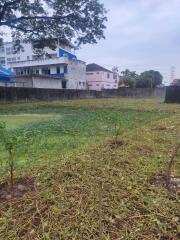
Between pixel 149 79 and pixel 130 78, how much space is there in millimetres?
3767

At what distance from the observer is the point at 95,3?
41.2 feet

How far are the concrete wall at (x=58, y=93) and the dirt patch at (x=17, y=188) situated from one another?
14049 millimetres

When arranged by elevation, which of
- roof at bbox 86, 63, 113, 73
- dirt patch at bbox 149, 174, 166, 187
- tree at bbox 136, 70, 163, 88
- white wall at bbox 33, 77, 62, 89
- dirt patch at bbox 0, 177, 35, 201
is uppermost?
roof at bbox 86, 63, 113, 73

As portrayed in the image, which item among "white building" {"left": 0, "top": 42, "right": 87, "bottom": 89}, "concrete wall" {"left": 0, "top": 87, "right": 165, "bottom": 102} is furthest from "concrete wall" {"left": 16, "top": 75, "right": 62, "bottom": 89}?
"concrete wall" {"left": 0, "top": 87, "right": 165, "bottom": 102}

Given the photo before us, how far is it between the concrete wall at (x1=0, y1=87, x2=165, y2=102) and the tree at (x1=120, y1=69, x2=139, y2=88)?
541 inches

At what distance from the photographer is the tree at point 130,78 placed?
47.8 metres

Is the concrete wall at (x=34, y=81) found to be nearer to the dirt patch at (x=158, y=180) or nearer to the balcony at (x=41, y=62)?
the balcony at (x=41, y=62)

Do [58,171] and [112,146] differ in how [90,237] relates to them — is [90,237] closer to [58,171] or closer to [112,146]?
[58,171]

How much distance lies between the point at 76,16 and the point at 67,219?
42.7 feet

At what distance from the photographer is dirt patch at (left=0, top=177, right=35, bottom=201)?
1.84 m

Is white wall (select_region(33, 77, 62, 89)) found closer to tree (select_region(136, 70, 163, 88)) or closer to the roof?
the roof

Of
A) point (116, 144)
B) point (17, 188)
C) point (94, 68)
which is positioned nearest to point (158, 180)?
point (17, 188)

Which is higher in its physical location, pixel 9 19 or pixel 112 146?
pixel 9 19

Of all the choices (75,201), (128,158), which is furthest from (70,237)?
(128,158)
